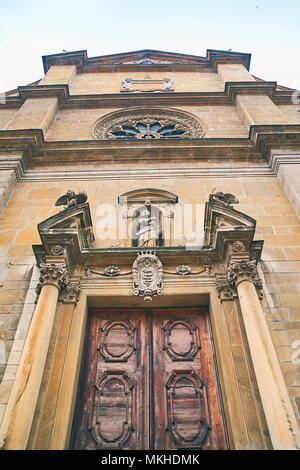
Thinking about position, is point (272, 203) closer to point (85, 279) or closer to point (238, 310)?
point (238, 310)

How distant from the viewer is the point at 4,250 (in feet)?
20.7

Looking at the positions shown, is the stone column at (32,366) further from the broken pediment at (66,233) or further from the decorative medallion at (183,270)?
the decorative medallion at (183,270)

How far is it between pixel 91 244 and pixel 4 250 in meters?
1.57

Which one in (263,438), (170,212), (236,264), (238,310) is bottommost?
(263,438)

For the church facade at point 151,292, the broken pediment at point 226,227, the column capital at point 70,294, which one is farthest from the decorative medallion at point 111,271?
the broken pediment at point 226,227

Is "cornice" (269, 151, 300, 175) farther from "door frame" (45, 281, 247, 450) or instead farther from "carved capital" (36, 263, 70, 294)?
"carved capital" (36, 263, 70, 294)

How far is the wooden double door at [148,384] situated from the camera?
4.30 meters

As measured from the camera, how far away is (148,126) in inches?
442

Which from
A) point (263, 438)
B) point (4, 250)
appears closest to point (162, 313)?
point (263, 438)

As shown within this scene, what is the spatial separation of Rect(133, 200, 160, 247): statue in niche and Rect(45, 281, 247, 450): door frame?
3.60 feet

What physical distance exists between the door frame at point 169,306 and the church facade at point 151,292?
0.02m

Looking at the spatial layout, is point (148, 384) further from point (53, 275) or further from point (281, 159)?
point (281, 159)

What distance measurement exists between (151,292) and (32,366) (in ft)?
6.64
